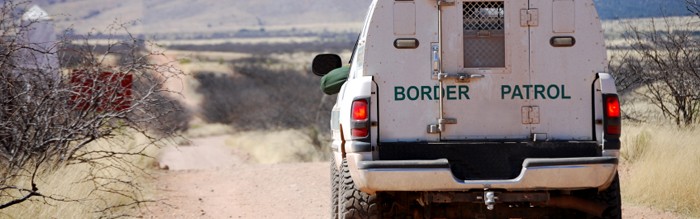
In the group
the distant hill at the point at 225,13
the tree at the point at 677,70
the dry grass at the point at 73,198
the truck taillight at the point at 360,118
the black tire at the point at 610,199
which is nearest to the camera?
the truck taillight at the point at 360,118

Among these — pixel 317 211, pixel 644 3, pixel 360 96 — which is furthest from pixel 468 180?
pixel 644 3

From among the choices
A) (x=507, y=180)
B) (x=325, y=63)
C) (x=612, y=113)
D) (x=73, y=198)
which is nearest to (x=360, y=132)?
(x=507, y=180)

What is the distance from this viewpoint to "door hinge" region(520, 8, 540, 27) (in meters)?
8.50

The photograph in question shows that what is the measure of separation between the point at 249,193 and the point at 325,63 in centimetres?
596

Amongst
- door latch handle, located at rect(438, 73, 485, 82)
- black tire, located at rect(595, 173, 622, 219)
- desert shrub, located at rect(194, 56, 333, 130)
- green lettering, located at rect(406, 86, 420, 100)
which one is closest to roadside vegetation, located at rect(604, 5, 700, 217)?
black tire, located at rect(595, 173, 622, 219)

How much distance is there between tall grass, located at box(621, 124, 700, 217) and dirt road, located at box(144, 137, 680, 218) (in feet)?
0.91

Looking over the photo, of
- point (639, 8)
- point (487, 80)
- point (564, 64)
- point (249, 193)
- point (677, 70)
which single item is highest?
point (639, 8)

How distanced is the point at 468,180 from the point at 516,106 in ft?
2.08

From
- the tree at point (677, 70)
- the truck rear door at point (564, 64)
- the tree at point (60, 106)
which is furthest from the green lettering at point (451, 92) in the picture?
the tree at point (677, 70)

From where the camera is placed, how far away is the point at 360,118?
8383 millimetres

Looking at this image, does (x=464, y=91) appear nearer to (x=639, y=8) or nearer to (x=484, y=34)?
(x=484, y=34)

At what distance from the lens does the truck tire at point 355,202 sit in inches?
344

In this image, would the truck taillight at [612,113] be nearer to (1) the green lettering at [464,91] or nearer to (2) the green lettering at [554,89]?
(2) the green lettering at [554,89]

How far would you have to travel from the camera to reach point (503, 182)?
8.30 m
